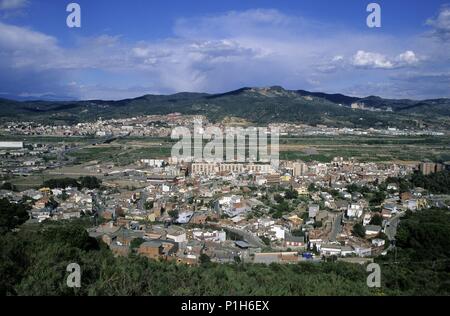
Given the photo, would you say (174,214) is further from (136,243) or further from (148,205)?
(136,243)

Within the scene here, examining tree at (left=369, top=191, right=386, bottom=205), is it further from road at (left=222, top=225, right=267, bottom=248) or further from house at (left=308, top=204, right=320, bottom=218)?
road at (left=222, top=225, right=267, bottom=248)

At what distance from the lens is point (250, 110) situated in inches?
2004

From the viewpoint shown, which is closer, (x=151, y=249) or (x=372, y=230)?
(x=151, y=249)

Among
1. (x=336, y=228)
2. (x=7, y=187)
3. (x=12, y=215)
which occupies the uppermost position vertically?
(x=12, y=215)

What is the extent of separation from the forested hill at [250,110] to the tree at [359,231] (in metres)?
33.7

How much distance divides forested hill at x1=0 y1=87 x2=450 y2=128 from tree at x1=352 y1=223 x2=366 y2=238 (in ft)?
111

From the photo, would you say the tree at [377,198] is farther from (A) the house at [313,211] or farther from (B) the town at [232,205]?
(A) the house at [313,211]

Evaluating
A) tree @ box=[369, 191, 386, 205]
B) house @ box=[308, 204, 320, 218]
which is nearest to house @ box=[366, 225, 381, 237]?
house @ box=[308, 204, 320, 218]

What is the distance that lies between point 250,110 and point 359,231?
131 ft

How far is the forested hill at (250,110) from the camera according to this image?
156ft

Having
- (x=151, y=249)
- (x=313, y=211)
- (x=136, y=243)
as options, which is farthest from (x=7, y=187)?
(x=313, y=211)

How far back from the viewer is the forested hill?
4747 cm

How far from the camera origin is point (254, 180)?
65.6ft
